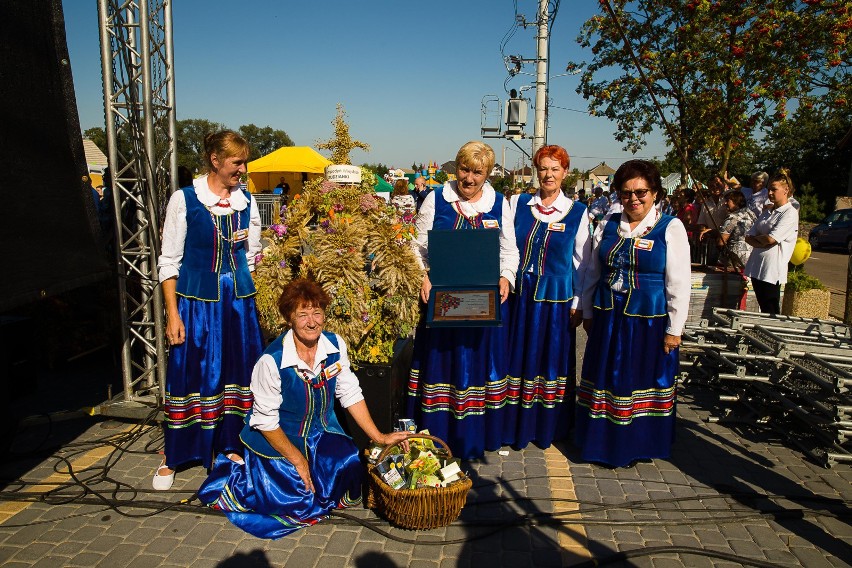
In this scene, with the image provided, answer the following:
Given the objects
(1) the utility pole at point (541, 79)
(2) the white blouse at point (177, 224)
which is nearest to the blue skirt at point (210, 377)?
(2) the white blouse at point (177, 224)

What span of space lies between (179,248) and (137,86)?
1.54m

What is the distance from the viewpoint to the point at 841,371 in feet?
13.1

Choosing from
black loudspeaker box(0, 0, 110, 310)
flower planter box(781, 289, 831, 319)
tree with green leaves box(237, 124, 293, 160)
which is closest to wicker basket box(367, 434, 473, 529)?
black loudspeaker box(0, 0, 110, 310)

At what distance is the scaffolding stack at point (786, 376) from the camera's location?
13.3 feet

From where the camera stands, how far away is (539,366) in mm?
4289

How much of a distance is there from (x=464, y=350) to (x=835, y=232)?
21.9 m

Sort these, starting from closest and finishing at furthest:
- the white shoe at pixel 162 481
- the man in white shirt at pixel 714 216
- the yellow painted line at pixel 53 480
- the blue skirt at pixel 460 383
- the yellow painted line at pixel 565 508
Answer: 1. the yellow painted line at pixel 565 508
2. the yellow painted line at pixel 53 480
3. the white shoe at pixel 162 481
4. the blue skirt at pixel 460 383
5. the man in white shirt at pixel 714 216

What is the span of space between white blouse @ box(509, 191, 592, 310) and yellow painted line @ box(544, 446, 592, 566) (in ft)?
3.68

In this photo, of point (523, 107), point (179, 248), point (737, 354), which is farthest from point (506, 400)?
point (523, 107)

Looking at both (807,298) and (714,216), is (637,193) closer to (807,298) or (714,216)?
(807,298)

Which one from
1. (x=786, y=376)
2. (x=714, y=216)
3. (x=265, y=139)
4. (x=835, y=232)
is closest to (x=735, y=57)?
(x=714, y=216)

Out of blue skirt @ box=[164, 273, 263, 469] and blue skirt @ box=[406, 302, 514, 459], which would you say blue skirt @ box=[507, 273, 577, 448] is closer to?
blue skirt @ box=[406, 302, 514, 459]

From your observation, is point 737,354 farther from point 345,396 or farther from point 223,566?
point 223,566

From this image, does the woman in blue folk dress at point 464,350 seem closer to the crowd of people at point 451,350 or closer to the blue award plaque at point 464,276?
the crowd of people at point 451,350
